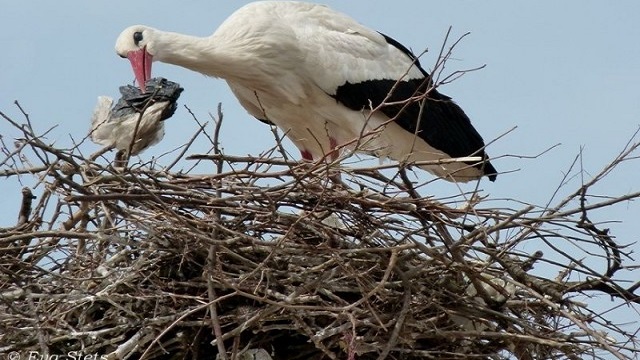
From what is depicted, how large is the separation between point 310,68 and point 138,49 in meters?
1.00

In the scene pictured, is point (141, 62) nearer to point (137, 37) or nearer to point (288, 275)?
point (137, 37)

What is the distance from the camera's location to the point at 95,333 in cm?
597

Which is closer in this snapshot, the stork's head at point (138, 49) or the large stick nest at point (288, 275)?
the large stick nest at point (288, 275)

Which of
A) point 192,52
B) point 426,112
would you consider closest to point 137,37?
point 192,52

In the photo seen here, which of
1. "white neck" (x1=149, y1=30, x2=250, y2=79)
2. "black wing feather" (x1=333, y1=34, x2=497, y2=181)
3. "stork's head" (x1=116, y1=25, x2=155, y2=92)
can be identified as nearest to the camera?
"stork's head" (x1=116, y1=25, x2=155, y2=92)

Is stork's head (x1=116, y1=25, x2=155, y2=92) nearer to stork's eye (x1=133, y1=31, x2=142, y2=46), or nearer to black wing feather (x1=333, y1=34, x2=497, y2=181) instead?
stork's eye (x1=133, y1=31, x2=142, y2=46)

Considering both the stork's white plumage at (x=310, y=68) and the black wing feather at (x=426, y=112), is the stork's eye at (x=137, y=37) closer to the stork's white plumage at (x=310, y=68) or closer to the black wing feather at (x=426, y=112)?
the stork's white plumage at (x=310, y=68)

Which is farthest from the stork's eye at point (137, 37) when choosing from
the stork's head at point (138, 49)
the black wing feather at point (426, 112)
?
the black wing feather at point (426, 112)

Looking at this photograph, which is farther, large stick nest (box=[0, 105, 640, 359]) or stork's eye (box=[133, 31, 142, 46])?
stork's eye (box=[133, 31, 142, 46])

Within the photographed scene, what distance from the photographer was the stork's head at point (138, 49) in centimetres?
783

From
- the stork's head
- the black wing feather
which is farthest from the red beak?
the black wing feather

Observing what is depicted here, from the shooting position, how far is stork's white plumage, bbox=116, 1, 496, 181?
7969 millimetres

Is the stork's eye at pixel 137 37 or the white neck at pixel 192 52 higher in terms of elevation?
the white neck at pixel 192 52

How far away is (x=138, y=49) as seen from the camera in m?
7.87
